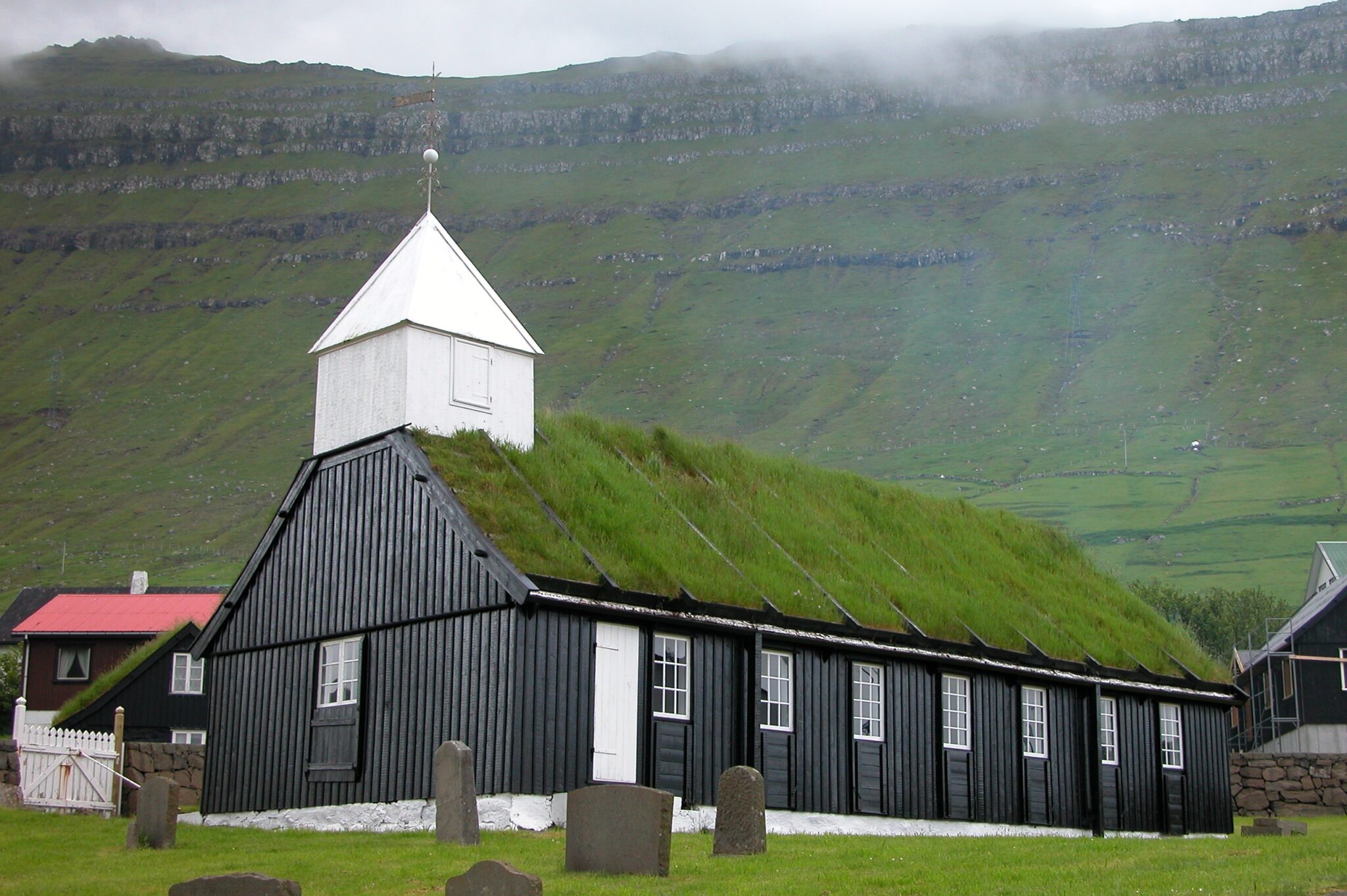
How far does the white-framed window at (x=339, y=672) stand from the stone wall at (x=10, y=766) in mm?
6825

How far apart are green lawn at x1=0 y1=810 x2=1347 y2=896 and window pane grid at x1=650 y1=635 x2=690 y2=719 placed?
223 centimetres

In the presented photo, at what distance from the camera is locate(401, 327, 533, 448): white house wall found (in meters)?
24.2

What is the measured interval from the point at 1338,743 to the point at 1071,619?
82.0 ft

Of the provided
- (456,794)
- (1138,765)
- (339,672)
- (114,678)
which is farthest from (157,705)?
(1138,765)

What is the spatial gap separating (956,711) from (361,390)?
12649 millimetres

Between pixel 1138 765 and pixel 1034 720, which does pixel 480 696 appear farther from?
pixel 1138 765

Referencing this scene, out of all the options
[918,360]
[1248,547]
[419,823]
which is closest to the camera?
[419,823]

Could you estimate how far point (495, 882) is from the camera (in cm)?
1170

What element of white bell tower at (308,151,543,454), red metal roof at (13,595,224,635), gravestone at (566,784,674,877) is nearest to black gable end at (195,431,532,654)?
white bell tower at (308,151,543,454)

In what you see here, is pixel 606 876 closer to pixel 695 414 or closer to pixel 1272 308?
pixel 695 414

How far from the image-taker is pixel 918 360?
177 meters

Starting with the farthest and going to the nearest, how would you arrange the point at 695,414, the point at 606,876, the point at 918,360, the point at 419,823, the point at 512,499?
the point at 918,360
the point at 695,414
the point at 512,499
the point at 419,823
the point at 606,876

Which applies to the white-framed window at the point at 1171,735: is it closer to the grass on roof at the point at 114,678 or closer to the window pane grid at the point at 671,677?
the window pane grid at the point at 671,677

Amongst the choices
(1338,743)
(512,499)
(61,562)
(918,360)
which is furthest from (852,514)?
(918,360)
